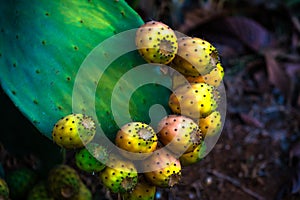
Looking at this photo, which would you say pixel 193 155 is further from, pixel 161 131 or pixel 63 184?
pixel 63 184

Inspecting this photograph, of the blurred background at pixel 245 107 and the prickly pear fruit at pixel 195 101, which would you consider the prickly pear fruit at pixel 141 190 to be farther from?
the blurred background at pixel 245 107

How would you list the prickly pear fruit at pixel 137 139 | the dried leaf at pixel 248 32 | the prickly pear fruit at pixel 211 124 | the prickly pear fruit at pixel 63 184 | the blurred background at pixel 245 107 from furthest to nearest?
the dried leaf at pixel 248 32 → the blurred background at pixel 245 107 → the prickly pear fruit at pixel 63 184 → the prickly pear fruit at pixel 211 124 → the prickly pear fruit at pixel 137 139

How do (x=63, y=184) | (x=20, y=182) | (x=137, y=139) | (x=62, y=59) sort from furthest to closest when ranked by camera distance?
1. (x=20, y=182)
2. (x=63, y=184)
3. (x=62, y=59)
4. (x=137, y=139)

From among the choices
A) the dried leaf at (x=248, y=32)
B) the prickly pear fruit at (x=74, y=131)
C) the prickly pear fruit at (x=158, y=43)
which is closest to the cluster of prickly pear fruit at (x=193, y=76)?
the prickly pear fruit at (x=158, y=43)

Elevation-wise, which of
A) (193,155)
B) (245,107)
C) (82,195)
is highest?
(193,155)

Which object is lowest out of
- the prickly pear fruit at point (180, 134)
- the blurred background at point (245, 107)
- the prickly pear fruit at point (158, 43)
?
the blurred background at point (245, 107)

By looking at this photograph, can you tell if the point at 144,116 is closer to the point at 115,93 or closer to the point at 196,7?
the point at 115,93

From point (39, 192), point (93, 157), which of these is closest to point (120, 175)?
point (93, 157)
